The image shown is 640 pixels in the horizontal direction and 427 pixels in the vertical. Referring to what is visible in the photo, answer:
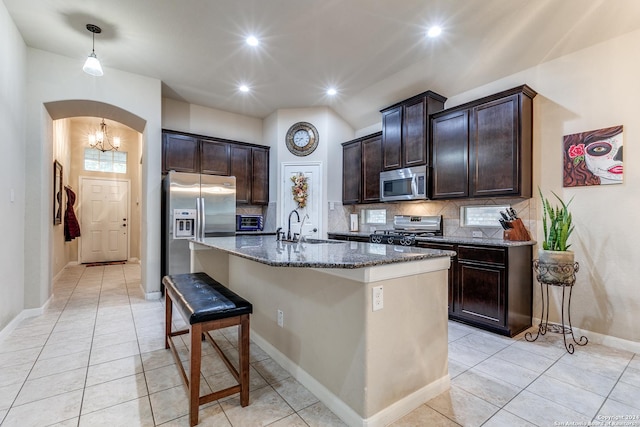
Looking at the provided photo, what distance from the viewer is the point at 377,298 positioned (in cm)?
164

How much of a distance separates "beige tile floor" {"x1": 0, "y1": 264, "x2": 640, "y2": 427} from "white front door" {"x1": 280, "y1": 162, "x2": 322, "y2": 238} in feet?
8.18

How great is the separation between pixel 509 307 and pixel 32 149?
547cm

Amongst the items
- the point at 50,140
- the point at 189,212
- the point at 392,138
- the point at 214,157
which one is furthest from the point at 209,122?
the point at 392,138

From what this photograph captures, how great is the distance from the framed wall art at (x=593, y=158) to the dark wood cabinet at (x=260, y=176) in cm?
425

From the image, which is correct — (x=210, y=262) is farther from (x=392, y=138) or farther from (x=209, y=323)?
(x=392, y=138)

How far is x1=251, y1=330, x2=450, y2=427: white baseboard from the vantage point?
1640 millimetres

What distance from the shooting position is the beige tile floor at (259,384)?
1.72m

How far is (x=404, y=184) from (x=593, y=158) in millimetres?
1955

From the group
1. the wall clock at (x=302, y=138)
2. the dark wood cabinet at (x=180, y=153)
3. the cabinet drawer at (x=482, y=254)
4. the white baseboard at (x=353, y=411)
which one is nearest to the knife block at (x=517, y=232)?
the cabinet drawer at (x=482, y=254)

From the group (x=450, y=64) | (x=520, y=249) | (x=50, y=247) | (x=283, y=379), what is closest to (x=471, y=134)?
(x=450, y=64)

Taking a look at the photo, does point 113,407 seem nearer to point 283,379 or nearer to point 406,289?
point 283,379

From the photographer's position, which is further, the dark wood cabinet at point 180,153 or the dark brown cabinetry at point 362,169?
the dark brown cabinetry at point 362,169

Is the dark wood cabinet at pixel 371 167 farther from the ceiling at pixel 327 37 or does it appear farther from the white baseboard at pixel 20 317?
the white baseboard at pixel 20 317

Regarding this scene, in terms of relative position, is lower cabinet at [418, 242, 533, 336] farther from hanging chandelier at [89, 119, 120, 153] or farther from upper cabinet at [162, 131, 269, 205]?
hanging chandelier at [89, 119, 120, 153]
